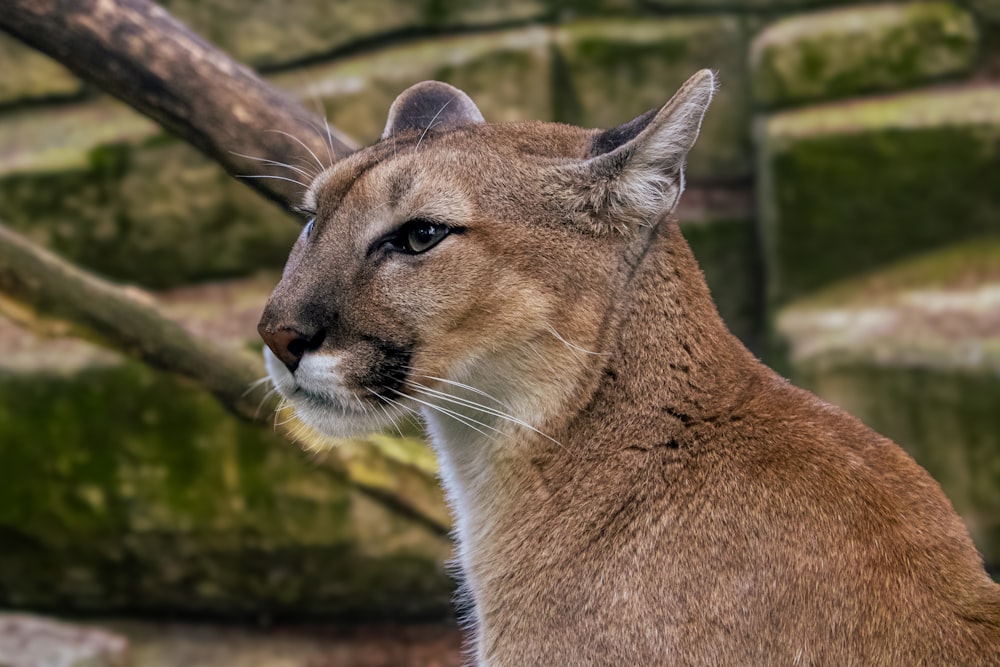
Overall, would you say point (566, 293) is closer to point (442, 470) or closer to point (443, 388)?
point (443, 388)

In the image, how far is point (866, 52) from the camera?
8.34 m

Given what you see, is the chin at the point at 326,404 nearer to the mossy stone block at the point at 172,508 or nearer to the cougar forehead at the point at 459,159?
the cougar forehead at the point at 459,159

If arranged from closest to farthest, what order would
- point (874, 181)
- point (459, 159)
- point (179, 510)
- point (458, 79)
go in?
point (459, 159) < point (179, 510) < point (874, 181) < point (458, 79)

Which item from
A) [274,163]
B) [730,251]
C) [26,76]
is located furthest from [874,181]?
[26,76]

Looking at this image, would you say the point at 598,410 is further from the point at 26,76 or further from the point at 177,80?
the point at 26,76

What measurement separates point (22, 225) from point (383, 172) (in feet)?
20.7

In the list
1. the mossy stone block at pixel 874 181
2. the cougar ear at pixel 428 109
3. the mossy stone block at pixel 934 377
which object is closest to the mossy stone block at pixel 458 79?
the mossy stone block at pixel 874 181

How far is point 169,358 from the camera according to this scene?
15.8 ft

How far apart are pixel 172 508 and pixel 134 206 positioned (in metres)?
2.42

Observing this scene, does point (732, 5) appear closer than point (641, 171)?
No

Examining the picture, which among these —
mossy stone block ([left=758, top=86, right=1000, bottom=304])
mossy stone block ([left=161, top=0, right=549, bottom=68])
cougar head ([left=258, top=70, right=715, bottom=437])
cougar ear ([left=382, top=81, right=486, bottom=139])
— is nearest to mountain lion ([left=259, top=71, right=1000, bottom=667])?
cougar head ([left=258, top=70, right=715, bottom=437])

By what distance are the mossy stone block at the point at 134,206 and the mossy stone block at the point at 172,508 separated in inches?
38.1

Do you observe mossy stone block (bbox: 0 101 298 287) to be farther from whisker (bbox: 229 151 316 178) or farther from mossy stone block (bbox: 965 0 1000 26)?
mossy stone block (bbox: 965 0 1000 26)

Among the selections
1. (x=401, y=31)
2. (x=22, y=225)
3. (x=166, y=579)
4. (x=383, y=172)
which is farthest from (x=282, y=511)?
(x=383, y=172)
